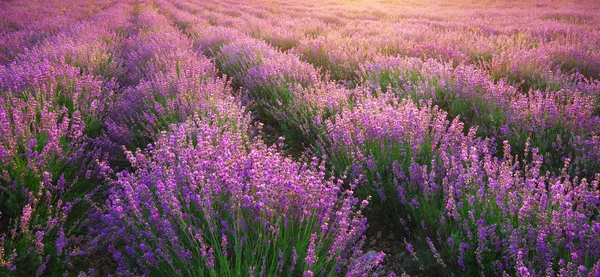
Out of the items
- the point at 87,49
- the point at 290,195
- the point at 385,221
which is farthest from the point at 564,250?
the point at 87,49

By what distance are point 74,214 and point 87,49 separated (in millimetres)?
3834

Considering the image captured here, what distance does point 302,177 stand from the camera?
1991 millimetres

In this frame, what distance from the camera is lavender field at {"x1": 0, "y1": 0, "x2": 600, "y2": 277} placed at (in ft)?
5.72

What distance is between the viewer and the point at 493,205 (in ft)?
6.52

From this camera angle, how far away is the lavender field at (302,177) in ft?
5.72

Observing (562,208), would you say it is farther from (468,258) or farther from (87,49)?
(87,49)

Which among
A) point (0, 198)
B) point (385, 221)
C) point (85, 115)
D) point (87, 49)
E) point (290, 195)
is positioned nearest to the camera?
point (290, 195)

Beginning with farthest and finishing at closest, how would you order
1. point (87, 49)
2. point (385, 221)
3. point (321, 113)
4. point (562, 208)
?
1. point (87, 49)
2. point (321, 113)
3. point (385, 221)
4. point (562, 208)

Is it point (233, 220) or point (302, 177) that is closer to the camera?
point (233, 220)

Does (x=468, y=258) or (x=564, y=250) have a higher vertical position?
(x=564, y=250)

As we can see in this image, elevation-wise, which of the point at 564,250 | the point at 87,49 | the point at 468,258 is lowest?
the point at 468,258

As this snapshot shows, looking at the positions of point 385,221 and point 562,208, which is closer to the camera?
point 562,208

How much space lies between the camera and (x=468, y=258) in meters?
1.92

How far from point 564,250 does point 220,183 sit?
1.65m
